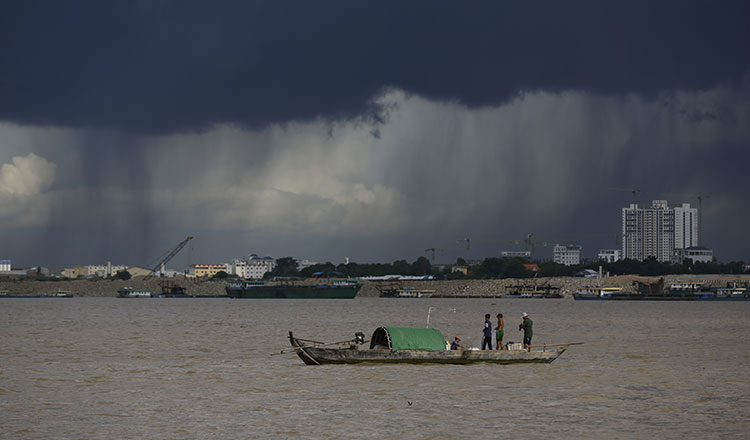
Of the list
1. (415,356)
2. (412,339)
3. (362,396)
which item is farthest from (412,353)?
(362,396)

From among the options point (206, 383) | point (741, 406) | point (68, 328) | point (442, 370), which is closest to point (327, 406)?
point (206, 383)

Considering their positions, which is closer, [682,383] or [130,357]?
[682,383]

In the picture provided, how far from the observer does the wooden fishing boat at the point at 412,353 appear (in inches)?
1665

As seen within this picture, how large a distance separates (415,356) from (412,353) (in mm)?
237

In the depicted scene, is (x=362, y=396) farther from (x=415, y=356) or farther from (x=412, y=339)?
(x=412, y=339)

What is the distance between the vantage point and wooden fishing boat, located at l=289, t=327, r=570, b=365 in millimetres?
42303

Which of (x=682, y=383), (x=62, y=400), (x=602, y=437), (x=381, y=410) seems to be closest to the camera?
(x=602, y=437)

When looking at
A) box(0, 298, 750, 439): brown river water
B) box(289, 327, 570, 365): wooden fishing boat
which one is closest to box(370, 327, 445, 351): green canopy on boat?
box(289, 327, 570, 365): wooden fishing boat

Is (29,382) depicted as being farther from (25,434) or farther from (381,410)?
(381,410)

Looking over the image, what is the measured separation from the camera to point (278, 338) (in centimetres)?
6938

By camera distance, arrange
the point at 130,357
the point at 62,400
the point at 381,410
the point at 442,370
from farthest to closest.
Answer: the point at 130,357 → the point at 442,370 → the point at 62,400 → the point at 381,410

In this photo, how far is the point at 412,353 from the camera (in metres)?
42.1

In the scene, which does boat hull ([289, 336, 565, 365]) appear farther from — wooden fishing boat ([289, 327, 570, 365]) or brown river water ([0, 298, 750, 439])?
brown river water ([0, 298, 750, 439])

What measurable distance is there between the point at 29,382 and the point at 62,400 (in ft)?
22.1
